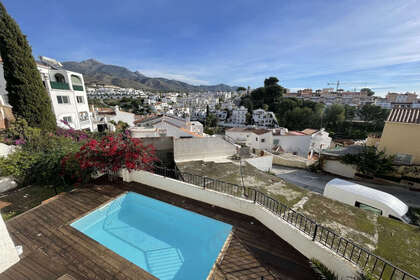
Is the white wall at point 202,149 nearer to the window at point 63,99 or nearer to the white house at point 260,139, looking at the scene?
the white house at point 260,139

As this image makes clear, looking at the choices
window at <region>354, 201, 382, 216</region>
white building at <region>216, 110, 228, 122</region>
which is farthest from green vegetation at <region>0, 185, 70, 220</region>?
white building at <region>216, 110, 228, 122</region>

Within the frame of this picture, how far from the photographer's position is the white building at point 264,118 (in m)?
55.0

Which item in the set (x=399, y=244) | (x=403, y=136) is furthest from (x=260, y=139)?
(x=399, y=244)

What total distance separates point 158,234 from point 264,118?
2288 inches

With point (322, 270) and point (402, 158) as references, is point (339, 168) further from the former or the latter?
point (322, 270)

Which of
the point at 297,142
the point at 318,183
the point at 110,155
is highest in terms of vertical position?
the point at 110,155

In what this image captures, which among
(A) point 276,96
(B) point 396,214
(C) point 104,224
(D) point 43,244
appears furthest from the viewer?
(A) point 276,96

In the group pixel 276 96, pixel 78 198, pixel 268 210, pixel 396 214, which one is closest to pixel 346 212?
Result: pixel 396 214

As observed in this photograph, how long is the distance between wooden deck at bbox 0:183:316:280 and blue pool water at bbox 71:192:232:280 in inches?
15.5

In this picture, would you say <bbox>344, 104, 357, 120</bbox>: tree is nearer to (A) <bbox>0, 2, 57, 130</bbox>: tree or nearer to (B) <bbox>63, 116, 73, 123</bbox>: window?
(B) <bbox>63, 116, 73, 123</bbox>: window

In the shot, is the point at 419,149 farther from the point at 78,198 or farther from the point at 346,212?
the point at 78,198

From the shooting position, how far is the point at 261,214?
4.47 meters

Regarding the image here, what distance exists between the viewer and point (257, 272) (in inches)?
124

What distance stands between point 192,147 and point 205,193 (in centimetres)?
564
